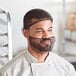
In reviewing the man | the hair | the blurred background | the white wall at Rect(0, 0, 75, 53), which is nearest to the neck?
the man

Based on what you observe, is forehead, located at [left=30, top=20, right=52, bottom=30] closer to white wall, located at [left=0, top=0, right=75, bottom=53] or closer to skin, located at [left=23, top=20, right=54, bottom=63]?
skin, located at [left=23, top=20, right=54, bottom=63]

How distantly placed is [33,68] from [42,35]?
129mm

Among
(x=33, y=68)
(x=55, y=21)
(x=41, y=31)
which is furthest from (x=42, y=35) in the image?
(x=55, y=21)

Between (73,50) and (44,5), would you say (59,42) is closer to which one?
(73,50)

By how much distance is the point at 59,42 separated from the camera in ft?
6.98

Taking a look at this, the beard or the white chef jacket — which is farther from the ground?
the beard

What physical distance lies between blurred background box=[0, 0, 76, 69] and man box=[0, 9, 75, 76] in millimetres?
839

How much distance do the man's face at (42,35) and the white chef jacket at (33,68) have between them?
6cm

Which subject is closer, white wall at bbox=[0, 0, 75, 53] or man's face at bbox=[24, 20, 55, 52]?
man's face at bbox=[24, 20, 55, 52]

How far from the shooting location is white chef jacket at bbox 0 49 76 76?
773 millimetres

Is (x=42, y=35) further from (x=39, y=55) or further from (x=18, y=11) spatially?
(x=18, y=11)

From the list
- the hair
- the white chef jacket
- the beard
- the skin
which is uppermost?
the hair

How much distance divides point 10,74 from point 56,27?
1.38 m

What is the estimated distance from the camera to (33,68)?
2.54ft
